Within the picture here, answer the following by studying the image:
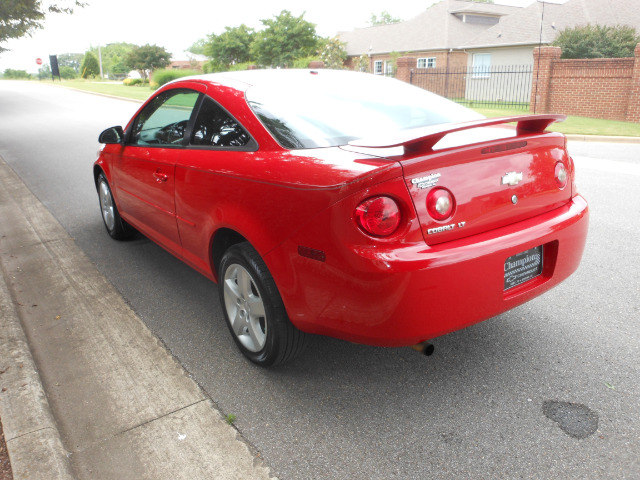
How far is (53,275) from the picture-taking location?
15.7ft

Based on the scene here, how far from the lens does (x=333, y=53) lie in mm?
38969

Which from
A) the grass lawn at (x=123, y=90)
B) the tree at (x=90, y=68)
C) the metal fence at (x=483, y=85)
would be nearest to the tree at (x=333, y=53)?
the metal fence at (x=483, y=85)

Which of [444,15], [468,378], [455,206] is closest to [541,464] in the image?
[468,378]

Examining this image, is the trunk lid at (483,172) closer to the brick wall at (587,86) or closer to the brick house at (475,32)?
the brick wall at (587,86)

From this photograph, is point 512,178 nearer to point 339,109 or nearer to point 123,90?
point 339,109

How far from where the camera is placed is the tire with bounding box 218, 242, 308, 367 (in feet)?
9.41

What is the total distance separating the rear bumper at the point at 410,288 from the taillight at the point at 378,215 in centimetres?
9

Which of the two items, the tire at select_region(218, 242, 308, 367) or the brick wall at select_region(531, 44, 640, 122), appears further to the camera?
the brick wall at select_region(531, 44, 640, 122)

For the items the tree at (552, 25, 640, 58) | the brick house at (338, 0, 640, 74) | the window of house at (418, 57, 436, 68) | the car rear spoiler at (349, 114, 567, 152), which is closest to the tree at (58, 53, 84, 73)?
the brick house at (338, 0, 640, 74)

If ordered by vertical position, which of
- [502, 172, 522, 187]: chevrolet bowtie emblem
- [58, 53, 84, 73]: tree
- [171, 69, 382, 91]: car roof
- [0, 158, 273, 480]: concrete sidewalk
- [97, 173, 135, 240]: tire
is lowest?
[0, 158, 273, 480]: concrete sidewalk

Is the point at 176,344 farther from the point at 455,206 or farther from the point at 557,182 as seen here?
the point at 557,182

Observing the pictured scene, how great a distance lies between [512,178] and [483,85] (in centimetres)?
3119

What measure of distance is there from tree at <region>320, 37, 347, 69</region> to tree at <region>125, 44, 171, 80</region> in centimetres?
2779

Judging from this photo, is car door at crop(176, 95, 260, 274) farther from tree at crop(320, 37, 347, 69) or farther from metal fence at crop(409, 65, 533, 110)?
tree at crop(320, 37, 347, 69)
